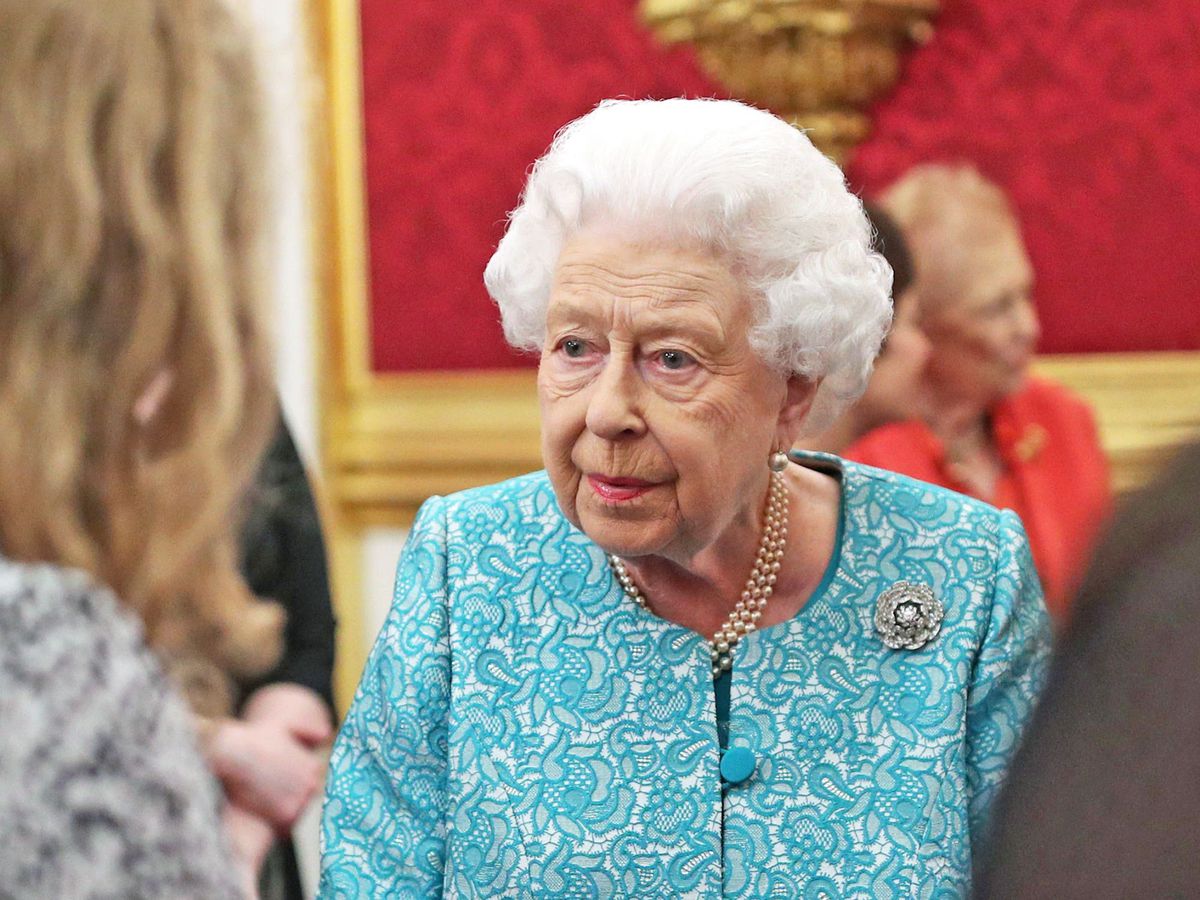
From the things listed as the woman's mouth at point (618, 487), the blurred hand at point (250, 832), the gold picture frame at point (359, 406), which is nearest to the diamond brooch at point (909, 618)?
the woman's mouth at point (618, 487)

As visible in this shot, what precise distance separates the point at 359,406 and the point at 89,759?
3500 millimetres

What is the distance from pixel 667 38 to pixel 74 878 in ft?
10.6

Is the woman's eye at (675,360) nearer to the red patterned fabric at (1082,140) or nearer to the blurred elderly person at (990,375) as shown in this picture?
the blurred elderly person at (990,375)

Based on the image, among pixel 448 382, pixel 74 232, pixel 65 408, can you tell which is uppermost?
pixel 74 232

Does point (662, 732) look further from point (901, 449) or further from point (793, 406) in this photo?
point (901, 449)

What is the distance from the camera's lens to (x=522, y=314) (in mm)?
2088

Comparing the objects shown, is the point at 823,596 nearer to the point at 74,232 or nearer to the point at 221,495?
the point at 221,495

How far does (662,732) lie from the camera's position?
2.00 meters

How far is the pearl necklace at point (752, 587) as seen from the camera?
2057 millimetres

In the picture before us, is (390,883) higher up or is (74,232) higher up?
(74,232)

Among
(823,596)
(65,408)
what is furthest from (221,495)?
(823,596)

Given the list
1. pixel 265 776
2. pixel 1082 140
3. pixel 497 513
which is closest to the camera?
pixel 265 776

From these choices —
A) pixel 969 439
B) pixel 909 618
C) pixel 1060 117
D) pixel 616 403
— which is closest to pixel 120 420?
pixel 616 403

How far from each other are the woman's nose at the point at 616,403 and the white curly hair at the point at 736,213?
0.15 meters
